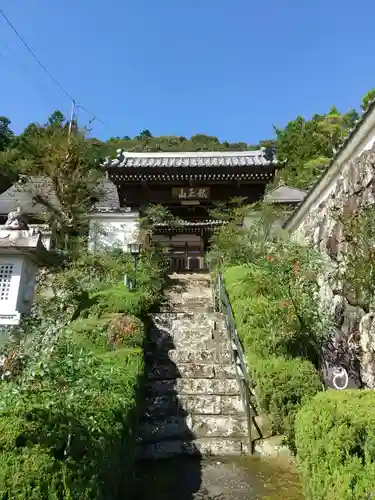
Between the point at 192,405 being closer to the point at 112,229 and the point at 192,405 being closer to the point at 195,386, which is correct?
the point at 195,386

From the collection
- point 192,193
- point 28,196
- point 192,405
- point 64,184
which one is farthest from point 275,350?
point 28,196

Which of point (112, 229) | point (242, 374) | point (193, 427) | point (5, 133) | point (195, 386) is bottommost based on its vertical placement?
point (193, 427)

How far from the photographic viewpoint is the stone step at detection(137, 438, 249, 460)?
20.0 feet

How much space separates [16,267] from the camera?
27.5ft

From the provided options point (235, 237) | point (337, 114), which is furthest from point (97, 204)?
point (337, 114)

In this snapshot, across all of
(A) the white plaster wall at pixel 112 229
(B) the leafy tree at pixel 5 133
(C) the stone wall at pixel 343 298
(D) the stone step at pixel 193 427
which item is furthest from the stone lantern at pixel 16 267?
(B) the leafy tree at pixel 5 133

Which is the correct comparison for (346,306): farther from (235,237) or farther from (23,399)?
(235,237)

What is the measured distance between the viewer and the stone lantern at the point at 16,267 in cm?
810

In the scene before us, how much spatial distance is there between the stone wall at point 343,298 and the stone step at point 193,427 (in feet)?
6.50

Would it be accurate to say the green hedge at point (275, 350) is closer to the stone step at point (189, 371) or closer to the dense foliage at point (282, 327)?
the dense foliage at point (282, 327)

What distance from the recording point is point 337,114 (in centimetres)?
4544

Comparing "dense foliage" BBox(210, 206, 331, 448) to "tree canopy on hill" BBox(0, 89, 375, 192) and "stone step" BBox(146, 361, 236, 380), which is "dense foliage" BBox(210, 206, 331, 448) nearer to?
"stone step" BBox(146, 361, 236, 380)

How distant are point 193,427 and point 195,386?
107 cm

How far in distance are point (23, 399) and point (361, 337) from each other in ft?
16.9
